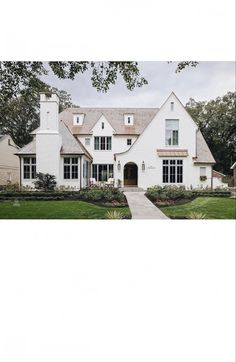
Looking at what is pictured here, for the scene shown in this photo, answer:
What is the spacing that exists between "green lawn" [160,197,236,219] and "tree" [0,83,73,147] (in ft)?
10.4

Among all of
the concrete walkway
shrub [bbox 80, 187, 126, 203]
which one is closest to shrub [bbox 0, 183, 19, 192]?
shrub [bbox 80, 187, 126, 203]

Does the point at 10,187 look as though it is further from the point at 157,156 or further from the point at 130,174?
the point at 157,156

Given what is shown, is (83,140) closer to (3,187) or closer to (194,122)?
(3,187)

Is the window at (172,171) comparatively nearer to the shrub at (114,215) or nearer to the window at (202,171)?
the window at (202,171)

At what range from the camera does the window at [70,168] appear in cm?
648

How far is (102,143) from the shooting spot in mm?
6652

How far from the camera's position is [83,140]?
6723 mm

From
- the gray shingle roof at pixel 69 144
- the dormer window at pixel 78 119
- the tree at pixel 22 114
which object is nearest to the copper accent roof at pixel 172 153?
the gray shingle roof at pixel 69 144

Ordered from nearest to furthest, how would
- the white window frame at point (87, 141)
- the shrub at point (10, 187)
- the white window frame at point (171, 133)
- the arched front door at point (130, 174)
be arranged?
the shrub at point (10, 187), the arched front door at point (130, 174), the white window frame at point (171, 133), the white window frame at point (87, 141)

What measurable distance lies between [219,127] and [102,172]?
2.74 meters

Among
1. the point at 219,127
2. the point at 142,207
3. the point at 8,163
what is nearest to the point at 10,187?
the point at 8,163

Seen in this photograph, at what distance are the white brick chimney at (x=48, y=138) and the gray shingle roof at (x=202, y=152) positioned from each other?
Answer: 3.04m

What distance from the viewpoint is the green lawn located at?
6.21 meters
